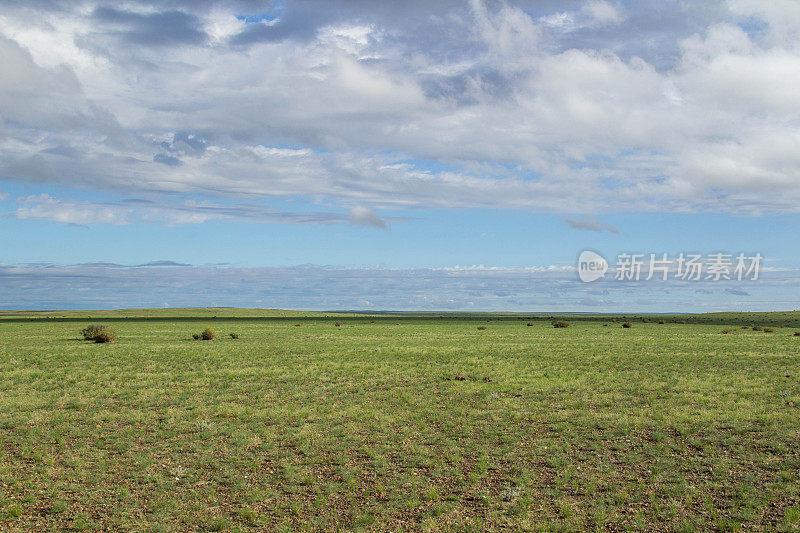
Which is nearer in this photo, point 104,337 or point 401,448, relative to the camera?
point 401,448

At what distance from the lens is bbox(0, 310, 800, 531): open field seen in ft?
37.7

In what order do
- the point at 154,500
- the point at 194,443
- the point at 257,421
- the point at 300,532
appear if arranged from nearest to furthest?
the point at 300,532 < the point at 154,500 < the point at 194,443 < the point at 257,421

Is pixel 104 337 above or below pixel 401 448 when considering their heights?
below

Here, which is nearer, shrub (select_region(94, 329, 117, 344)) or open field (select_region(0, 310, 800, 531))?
open field (select_region(0, 310, 800, 531))

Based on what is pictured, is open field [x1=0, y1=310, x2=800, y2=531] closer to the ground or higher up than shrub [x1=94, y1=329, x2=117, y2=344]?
higher up

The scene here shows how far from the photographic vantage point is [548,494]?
1244 cm

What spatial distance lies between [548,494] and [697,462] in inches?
187

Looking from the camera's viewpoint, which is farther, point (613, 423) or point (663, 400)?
point (663, 400)

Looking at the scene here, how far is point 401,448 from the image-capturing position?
1622 cm

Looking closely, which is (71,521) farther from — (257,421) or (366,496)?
(257,421)

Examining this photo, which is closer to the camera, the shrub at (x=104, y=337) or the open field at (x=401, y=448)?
the open field at (x=401, y=448)

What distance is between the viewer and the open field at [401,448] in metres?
11.5

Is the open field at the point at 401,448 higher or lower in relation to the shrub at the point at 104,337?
higher

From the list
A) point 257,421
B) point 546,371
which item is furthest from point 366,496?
point 546,371
